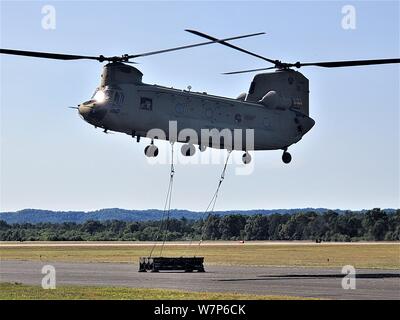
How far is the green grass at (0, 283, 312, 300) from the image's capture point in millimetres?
35594

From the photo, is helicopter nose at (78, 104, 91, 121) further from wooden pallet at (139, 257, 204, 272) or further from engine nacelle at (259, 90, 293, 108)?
wooden pallet at (139, 257, 204, 272)

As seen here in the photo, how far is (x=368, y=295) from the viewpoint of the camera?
3603 centimetres

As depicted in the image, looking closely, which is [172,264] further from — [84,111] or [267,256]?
[267,256]

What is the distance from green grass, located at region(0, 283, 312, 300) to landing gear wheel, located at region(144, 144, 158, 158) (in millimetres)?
9887

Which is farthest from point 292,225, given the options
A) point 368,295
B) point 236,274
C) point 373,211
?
point 368,295

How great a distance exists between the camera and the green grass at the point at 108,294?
35.6 meters

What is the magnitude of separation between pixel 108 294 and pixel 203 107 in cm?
1646

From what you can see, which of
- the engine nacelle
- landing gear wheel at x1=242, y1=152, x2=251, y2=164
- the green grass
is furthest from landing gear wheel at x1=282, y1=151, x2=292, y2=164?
the green grass

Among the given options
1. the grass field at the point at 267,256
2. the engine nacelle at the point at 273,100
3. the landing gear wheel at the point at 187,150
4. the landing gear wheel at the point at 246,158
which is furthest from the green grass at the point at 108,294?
the grass field at the point at 267,256

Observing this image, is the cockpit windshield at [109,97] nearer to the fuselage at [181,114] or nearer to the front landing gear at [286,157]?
the fuselage at [181,114]

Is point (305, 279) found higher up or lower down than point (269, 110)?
lower down

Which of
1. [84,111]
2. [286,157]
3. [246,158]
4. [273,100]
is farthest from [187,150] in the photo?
[286,157]
